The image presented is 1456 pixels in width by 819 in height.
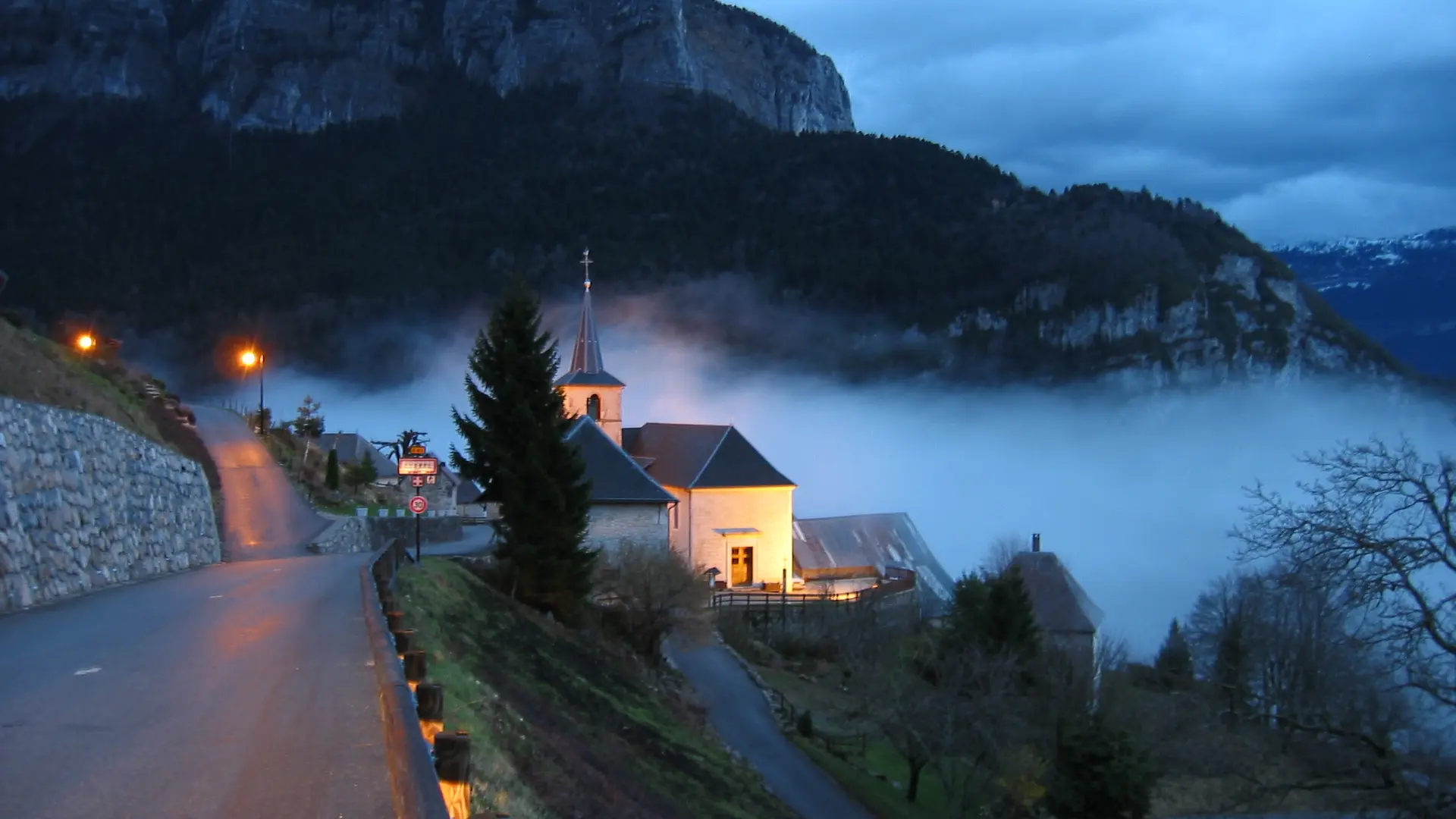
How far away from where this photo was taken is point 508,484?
1033 inches

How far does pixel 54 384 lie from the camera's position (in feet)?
70.3

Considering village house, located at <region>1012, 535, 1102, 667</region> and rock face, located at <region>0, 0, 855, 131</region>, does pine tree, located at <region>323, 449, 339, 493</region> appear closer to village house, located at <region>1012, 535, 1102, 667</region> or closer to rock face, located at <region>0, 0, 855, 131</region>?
village house, located at <region>1012, 535, 1102, 667</region>

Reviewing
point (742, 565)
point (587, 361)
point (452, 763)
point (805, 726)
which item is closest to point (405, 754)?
point (452, 763)

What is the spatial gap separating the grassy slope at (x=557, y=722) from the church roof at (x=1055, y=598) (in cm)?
2363

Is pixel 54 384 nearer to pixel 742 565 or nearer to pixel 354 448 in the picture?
pixel 742 565

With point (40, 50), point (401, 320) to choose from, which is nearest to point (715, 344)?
point (401, 320)

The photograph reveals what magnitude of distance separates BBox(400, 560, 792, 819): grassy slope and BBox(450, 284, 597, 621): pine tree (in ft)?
3.83

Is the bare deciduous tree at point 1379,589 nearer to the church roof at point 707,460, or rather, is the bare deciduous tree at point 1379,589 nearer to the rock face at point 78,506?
the rock face at point 78,506

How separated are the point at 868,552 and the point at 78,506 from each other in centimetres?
4548

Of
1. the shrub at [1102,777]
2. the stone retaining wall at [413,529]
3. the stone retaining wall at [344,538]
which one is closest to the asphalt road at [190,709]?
the stone retaining wall at [344,538]

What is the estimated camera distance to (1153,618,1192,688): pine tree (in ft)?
155

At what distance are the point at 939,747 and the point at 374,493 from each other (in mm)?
34958

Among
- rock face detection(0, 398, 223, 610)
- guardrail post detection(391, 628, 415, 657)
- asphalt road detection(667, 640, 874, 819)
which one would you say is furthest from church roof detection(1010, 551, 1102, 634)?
guardrail post detection(391, 628, 415, 657)

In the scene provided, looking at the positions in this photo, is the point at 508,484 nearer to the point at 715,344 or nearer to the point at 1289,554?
the point at 1289,554
